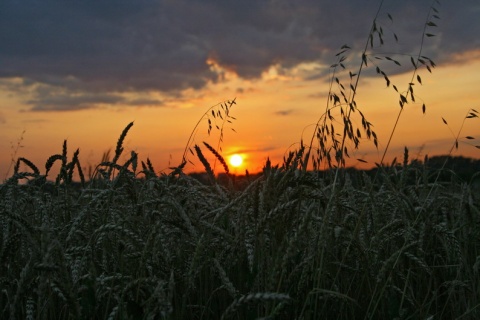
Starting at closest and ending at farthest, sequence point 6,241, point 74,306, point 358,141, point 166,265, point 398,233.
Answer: point 74,306, point 6,241, point 166,265, point 398,233, point 358,141

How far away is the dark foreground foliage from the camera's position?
206cm

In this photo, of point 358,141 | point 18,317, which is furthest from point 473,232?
point 18,317

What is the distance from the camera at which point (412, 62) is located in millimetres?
4180

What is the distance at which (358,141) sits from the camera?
3.99m

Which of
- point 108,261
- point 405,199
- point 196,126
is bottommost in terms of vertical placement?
point 108,261

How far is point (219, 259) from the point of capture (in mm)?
2955

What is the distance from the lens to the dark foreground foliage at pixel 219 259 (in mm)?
2057

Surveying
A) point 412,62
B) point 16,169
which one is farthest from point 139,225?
point 412,62

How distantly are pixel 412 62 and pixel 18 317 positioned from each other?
9.93ft

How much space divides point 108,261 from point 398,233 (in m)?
1.63

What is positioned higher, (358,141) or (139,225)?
(358,141)

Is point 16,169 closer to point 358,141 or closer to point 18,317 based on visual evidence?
point 18,317

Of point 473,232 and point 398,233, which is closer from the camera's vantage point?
point 398,233

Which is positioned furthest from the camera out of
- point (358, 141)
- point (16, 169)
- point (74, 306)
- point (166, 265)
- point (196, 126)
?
point (196, 126)
